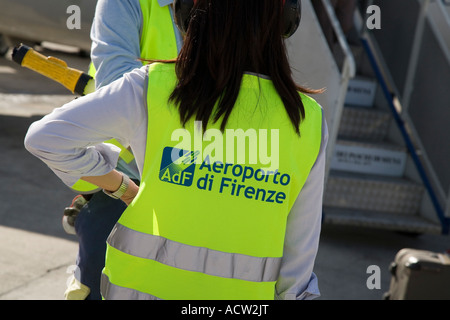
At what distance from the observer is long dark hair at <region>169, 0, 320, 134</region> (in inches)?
57.4

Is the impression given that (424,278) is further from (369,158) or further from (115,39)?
(369,158)

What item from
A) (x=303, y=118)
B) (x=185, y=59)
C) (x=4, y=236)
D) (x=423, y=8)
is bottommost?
(x=4, y=236)

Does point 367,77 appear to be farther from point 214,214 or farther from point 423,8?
point 214,214

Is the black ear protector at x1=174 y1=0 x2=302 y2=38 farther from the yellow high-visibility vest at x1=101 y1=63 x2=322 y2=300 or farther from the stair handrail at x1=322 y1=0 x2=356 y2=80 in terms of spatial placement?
the stair handrail at x1=322 y1=0 x2=356 y2=80

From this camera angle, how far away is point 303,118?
4.98ft

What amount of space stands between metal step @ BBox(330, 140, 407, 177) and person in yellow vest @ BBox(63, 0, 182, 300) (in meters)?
3.64

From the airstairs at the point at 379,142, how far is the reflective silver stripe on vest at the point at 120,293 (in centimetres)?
328

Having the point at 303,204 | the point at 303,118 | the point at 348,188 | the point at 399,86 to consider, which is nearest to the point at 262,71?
the point at 303,118

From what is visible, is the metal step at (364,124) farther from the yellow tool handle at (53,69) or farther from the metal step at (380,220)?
the yellow tool handle at (53,69)

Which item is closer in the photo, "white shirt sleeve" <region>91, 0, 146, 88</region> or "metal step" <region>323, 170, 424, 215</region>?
"white shirt sleeve" <region>91, 0, 146, 88</region>

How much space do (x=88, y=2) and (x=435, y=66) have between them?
3.58m

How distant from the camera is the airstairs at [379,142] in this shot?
4641 mm

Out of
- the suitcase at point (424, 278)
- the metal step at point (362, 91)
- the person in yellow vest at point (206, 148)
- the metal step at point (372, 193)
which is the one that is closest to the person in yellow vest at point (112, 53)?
the person in yellow vest at point (206, 148)

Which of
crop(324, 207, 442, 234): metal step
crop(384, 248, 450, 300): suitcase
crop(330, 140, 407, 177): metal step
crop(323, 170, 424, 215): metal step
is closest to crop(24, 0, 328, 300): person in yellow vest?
crop(384, 248, 450, 300): suitcase
